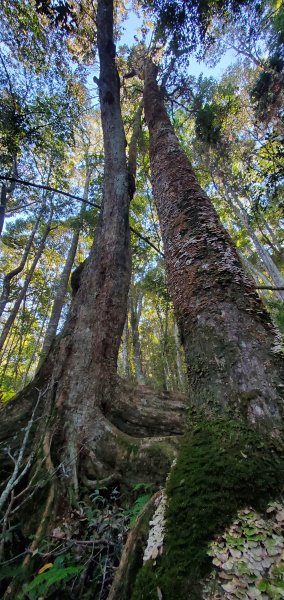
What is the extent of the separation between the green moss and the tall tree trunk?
4.8 inches

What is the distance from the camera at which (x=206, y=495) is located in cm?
97

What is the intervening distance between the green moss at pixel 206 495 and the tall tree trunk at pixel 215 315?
122 mm

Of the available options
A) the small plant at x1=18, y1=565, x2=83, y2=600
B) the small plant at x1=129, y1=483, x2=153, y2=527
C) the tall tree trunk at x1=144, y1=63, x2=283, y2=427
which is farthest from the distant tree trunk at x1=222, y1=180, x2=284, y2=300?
the small plant at x1=18, y1=565, x2=83, y2=600

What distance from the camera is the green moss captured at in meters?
0.84

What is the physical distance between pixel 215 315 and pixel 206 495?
0.79 m

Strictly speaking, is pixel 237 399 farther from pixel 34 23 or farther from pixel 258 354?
pixel 34 23

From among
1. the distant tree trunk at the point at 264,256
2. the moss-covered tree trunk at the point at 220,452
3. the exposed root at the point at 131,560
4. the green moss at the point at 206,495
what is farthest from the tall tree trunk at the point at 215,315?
the distant tree trunk at the point at 264,256

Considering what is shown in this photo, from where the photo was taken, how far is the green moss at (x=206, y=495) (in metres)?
→ 0.84

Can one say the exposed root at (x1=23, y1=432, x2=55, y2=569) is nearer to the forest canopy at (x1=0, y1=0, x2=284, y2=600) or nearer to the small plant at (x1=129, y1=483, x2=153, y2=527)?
the forest canopy at (x1=0, y1=0, x2=284, y2=600)

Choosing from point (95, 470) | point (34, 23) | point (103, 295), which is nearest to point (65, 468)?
point (95, 470)

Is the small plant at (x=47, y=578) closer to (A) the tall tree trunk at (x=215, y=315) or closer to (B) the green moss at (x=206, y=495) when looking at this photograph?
(B) the green moss at (x=206, y=495)

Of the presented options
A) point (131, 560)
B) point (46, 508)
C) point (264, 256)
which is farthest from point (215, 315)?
point (264, 256)

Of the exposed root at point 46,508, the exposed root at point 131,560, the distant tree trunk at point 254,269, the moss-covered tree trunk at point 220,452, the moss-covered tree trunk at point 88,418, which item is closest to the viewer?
the moss-covered tree trunk at point 220,452

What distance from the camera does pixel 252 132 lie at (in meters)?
15.5
